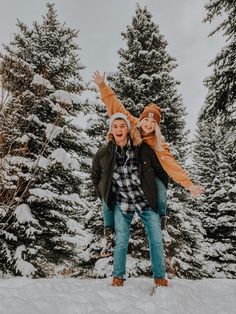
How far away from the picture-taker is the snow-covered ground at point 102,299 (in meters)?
3.08

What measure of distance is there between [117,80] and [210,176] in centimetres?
1250

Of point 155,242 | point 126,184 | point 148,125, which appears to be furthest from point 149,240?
point 148,125

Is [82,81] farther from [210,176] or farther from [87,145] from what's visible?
[210,176]

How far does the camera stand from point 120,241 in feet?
15.0

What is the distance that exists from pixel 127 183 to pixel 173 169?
0.60 m

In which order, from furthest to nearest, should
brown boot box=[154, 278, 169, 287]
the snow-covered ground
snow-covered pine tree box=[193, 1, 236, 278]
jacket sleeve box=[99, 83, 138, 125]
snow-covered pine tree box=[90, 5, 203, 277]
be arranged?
snow-covered pine tree box=[90, 5, 203, 277] → snow-covered pine tree box=[193, 1, 236, 278] → jacket sleeve box=[99, 83, 138, 125] → brown boot box=[154, 278, 169, 287] → the snow-covered ground

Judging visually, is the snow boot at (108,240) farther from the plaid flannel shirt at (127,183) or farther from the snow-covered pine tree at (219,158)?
the snow-covered pine tree at (219,158)

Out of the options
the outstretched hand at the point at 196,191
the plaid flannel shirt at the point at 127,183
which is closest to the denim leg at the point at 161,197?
the plaid flannel shirt at the point at 127,183

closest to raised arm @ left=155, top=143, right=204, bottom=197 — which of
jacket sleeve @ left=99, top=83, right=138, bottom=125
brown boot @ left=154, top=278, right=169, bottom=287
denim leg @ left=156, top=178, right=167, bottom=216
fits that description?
denim leg @ left=156, top=178, right=167, bottom=216

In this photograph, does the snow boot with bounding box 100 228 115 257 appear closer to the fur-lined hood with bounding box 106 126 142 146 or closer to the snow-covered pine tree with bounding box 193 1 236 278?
the fur-lined hood with bounding box 106 126 142 146

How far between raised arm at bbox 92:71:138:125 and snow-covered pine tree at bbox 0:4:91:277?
14.0 feet

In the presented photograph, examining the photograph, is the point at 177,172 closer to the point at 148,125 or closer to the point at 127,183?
the point at 127,183

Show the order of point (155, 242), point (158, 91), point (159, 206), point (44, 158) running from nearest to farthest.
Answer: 1. point (155, 242)
2. point (159, 206)
3. point (44, 158)
4. point (158, 91)

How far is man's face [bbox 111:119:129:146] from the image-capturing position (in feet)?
15.0
